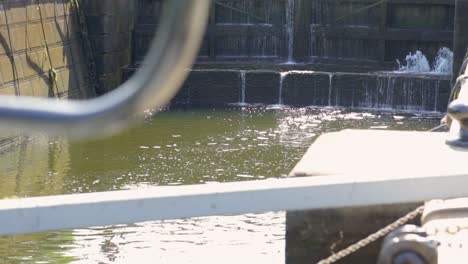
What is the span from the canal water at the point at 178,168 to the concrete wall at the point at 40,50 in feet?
2.80

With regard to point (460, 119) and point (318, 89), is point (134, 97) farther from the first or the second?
point (318, 89)

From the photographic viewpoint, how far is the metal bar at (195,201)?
2.55 meters

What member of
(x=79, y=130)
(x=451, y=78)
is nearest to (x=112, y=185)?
(x=451, y=78)

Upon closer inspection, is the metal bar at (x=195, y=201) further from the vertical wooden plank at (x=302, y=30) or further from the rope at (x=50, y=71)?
the vertical wooden plank at (x=302, y=30)

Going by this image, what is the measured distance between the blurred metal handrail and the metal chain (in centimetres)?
253

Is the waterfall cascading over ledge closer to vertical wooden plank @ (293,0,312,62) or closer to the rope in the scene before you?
vertical wooden plank @ (293,0,312,62)

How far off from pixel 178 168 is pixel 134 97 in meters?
8.92

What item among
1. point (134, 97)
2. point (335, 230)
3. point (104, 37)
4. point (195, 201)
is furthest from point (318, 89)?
point (134, 97)

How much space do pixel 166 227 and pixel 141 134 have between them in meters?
4.45

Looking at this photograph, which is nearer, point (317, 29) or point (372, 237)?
point (372, 237)

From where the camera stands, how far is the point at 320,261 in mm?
3479

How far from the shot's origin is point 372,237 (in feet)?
10.5

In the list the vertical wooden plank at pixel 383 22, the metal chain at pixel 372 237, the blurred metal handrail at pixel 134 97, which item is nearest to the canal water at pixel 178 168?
the vertical wooden plank at pixel 383 22

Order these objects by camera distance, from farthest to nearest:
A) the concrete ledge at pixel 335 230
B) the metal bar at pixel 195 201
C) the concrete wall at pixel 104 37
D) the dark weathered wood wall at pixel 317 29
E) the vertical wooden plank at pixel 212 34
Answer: the vertical wooden plank at pixel 212 34 → the dark weathered wood wall at pixel 317 29 → the concrete wall at pixel 104 37 → the concrete ledge at pixel 335 230 → the metal bar at pixel 195 201
